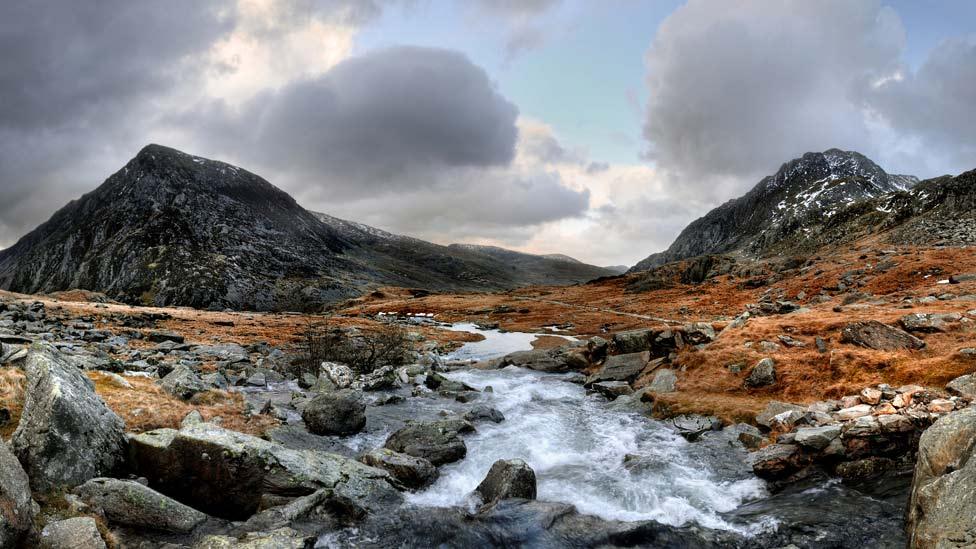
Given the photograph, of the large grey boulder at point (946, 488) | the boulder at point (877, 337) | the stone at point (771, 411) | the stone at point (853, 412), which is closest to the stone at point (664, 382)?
the stone at point (771, 411)

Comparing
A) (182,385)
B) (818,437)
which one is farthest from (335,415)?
(818,437)

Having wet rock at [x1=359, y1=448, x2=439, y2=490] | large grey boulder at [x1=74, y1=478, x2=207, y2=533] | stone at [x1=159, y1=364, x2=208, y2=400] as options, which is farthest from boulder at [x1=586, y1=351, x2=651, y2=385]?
large grey boulder at [x1=74, y1=478, x2=207, y2=533]

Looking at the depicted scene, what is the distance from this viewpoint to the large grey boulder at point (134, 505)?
452 inches

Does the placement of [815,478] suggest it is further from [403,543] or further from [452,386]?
[452,386]

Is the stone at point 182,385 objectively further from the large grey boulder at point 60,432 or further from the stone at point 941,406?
the stone at point 941,406

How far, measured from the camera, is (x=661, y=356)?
37.1m

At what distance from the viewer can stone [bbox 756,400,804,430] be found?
2177cm

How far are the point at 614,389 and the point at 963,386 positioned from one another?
17758 mm

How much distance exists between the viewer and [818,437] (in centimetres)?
1756

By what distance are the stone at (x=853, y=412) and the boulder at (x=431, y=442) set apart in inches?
651

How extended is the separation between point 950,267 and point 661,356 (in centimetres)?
4859

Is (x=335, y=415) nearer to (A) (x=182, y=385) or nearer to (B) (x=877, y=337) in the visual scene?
(A) (x=182, y=385)

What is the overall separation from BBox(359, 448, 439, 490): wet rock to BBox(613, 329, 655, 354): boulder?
27.3 meters

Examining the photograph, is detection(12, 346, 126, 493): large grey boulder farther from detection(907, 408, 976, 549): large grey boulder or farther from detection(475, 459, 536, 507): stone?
detection(907, 408, 976, 549): large grey boulder
